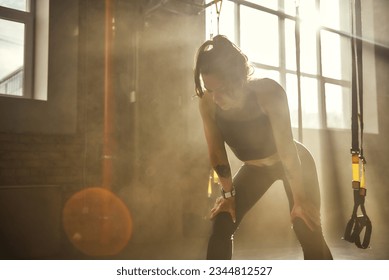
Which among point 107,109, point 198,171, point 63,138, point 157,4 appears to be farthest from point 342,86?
point 63,138

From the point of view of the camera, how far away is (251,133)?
165cm

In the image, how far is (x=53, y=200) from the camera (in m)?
2.65

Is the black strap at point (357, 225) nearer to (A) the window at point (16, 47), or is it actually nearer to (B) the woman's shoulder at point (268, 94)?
(B) the woman's shoulder at point (268, 94)

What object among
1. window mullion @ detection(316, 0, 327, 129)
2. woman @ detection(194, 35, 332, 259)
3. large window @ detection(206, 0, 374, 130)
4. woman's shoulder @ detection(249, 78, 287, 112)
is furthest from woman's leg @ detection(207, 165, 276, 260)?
window mullion @ detection(316, 0, 327, 129)

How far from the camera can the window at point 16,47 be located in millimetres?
2697

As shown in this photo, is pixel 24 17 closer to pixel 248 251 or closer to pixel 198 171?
pixel 198 171

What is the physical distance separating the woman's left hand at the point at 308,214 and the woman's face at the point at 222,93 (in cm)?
47

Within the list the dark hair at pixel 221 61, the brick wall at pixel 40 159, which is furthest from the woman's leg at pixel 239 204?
the brick wall at pixel 40 159

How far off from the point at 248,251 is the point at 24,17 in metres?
2.34

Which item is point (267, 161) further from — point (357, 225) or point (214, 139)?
point (357, 225)

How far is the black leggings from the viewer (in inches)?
58.5

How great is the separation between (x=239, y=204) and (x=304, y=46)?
3.15m

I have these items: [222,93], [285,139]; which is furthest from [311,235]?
[222,93]

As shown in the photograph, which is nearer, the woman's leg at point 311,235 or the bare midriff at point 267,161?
the woman's leg at point 311,235
